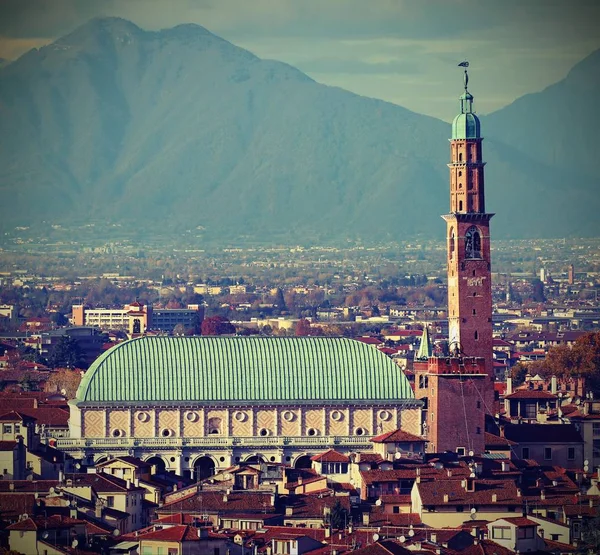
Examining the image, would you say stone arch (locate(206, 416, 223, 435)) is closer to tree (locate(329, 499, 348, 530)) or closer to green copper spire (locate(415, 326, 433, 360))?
green copper spire (locate(415, 326, 433, 360))

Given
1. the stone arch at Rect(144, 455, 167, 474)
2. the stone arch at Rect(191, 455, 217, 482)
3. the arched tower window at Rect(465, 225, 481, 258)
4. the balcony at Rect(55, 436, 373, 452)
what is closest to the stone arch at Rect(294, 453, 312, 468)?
the balcony at Rect(55, 436, 373, 452)

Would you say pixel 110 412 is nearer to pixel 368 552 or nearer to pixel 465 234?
pixel 465 234

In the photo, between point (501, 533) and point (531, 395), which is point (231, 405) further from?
point (501, 533)

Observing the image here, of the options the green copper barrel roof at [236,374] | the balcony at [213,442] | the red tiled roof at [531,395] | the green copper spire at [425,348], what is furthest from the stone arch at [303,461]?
the red tiled roof at [531,395]

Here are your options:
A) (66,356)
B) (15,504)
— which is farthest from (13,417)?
(66,356)

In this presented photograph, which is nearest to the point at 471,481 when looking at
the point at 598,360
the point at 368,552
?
the point at 368,552

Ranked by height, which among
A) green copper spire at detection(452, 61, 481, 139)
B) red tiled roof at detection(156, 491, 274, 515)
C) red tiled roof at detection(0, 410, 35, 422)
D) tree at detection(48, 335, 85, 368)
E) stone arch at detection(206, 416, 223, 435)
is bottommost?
red tiled roof at detection(156, 491, 274, 515)

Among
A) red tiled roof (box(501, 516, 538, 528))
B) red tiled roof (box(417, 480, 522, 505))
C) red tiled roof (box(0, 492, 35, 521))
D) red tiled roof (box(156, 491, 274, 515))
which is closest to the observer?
red tiled roof (box(501, 516, 538, 528))
